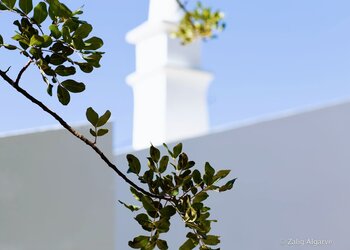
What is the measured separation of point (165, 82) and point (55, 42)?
357 inches

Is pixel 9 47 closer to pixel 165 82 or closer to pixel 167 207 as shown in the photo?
pixel 167 207

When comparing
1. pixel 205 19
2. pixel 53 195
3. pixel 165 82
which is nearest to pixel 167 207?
pixel 205 19

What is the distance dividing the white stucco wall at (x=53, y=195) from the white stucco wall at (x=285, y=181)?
1444mm

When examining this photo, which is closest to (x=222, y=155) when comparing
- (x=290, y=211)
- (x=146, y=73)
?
(x=290, y=211)

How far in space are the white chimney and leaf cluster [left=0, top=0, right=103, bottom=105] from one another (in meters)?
8.98

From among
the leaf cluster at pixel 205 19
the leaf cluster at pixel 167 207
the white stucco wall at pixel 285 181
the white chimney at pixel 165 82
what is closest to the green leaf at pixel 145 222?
the leaf cluster at pixel 167 207

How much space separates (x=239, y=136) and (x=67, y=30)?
4903 mm

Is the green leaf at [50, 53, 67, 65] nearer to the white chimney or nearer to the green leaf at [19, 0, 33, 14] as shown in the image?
the green leaf at [19, 0, 33, 14]

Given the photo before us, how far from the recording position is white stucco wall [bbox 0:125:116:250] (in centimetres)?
359

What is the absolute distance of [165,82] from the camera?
9500 mm

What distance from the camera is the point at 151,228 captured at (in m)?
Result: 0.46

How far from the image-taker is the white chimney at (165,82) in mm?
9578

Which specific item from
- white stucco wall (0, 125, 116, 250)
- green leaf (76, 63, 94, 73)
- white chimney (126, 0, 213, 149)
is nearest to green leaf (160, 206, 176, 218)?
green leaf (76, 63, 94, 73)

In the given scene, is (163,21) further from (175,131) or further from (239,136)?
(239,136)
